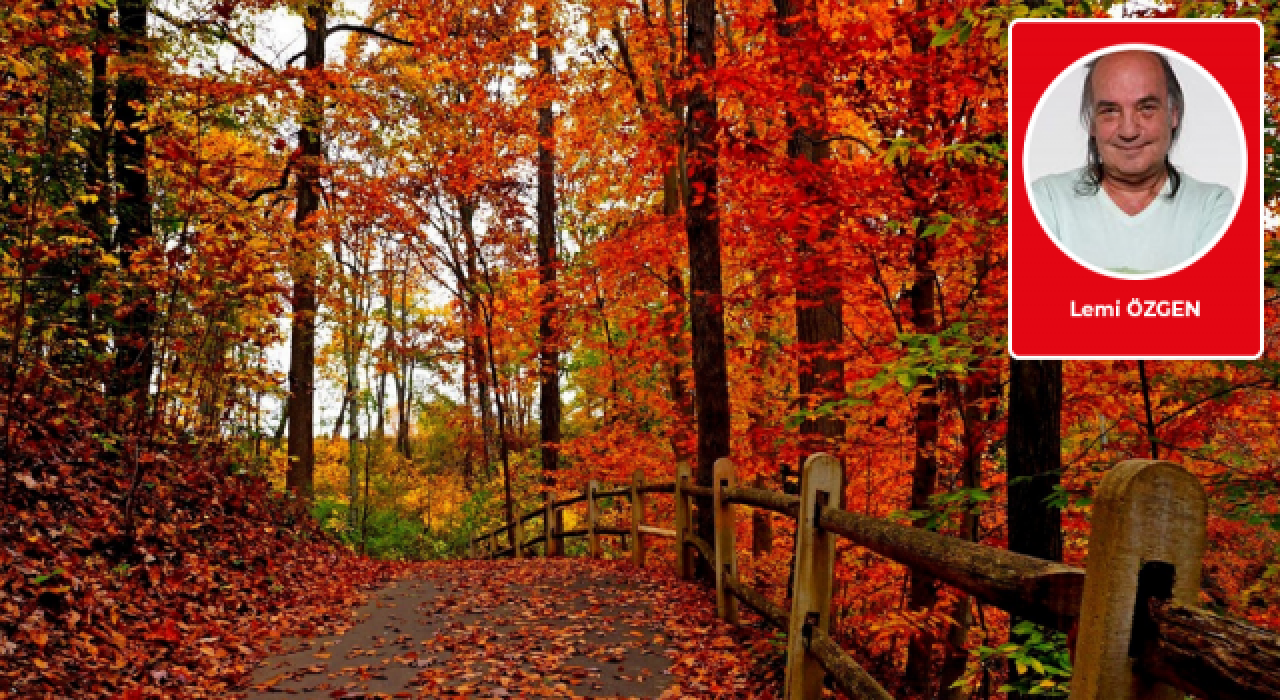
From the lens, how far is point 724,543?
23.0 ft

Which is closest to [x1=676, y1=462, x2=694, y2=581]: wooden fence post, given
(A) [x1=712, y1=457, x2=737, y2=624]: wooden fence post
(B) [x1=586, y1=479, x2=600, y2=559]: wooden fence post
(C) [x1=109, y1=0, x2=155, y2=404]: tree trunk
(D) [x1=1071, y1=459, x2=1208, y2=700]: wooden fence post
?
(A) [x1=712, y1=457, x2=737, y2=624]: wooden fence post

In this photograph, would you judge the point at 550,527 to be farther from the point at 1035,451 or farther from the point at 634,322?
the point at 1035,451

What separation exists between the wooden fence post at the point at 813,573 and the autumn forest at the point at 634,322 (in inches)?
31.9

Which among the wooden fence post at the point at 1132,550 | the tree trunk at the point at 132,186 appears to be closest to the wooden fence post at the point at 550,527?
the tree trunk at the point at 132,186

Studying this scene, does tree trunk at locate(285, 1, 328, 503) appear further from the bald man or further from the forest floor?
the bald man

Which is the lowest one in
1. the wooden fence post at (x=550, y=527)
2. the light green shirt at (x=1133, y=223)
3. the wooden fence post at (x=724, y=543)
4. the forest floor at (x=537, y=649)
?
the wooden fence post at (x=550, y=527)

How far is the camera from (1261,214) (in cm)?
494

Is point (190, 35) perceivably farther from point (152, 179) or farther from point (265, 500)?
point (265, 500)

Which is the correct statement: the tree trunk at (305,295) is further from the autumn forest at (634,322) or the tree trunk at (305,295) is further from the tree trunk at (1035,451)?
the tree trunk at (1035,451)

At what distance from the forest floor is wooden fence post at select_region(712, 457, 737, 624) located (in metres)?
0.14

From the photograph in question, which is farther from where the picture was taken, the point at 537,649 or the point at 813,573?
the point at 537,649

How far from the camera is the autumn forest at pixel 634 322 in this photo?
557 centimetres

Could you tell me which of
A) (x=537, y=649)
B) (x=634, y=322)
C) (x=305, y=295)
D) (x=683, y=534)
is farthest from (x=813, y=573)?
(x=305, y=295)

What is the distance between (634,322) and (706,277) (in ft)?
11.0
